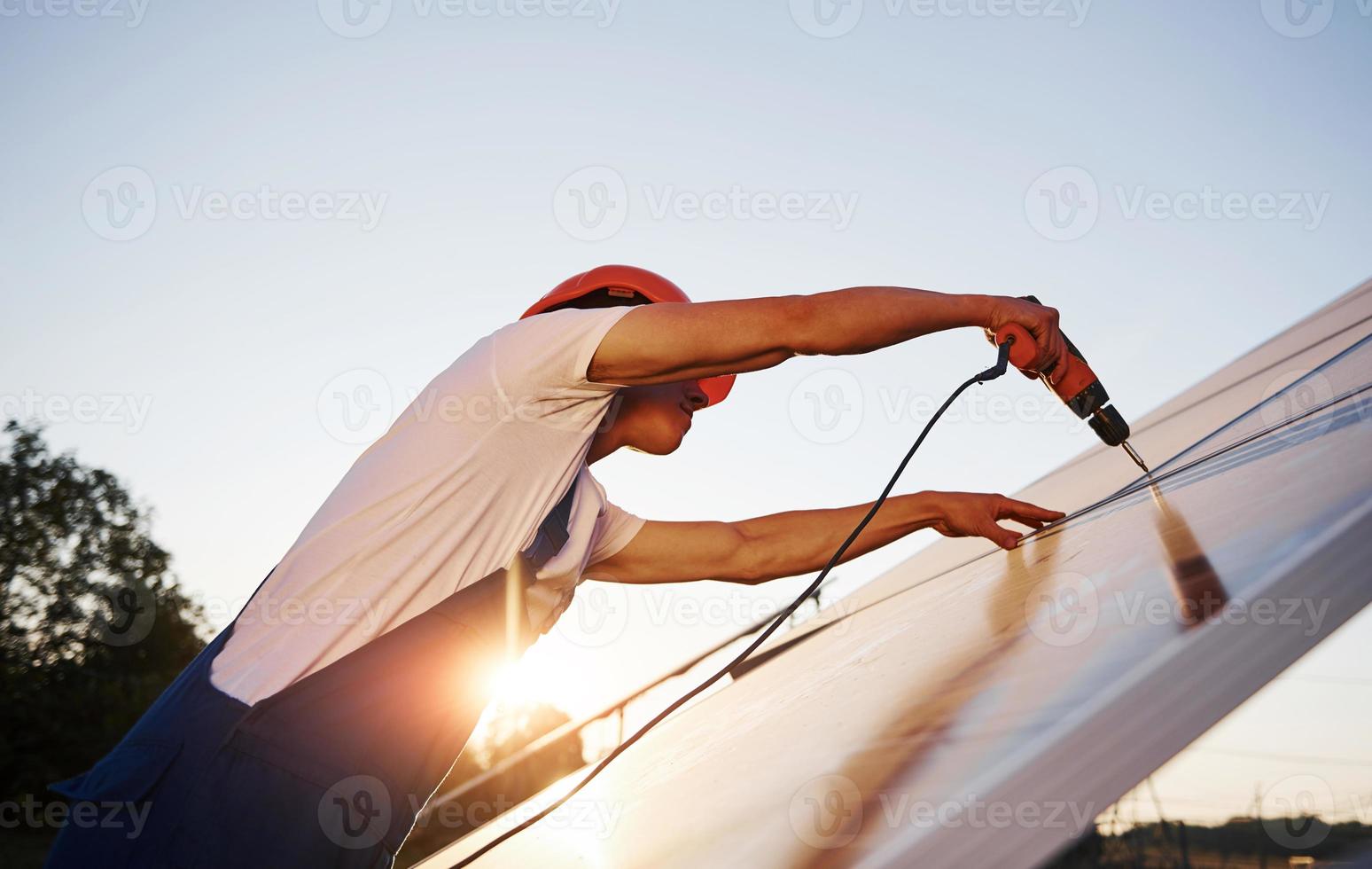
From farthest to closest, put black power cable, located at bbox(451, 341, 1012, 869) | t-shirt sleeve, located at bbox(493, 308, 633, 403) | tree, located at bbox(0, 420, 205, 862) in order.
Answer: tree, located at bbox(0, 420, 205, 862) → black power cable, located at bbox(451, 341, 1012, 869) → t-shirt sleeve, located at bbox(493, 308, 633, 403)

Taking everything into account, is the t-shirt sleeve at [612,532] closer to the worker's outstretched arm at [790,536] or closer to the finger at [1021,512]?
the worker's outstretched arm at [790,536]

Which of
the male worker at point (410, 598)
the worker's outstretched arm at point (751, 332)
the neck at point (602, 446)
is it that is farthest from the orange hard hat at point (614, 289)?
the worker's outstretched arm at point (751, 332)

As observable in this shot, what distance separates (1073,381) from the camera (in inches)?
83.1

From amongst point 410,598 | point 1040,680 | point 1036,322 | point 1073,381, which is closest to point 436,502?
point 410,598

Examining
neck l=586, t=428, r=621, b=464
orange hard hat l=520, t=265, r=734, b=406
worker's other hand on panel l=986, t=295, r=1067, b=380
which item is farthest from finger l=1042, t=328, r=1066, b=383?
neck l=586, t=428, r=621, b=464

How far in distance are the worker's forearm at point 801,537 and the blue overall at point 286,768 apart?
119 centimetres

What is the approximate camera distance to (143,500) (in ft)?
86.3

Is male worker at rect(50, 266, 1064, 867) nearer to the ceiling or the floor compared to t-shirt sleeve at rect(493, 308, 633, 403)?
nearer to the floor

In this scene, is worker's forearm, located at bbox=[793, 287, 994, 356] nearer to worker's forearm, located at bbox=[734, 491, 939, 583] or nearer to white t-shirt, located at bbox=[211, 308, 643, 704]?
white t-shirt, located at bbox=[211, 308, 643, 704]

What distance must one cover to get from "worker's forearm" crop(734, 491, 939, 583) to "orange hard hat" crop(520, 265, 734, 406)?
0.58 metres

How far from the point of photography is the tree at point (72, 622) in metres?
22.7

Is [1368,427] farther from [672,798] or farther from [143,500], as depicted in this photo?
[143,500]

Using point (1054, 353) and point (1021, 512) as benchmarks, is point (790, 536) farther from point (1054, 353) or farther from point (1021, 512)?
point (1054, 353)

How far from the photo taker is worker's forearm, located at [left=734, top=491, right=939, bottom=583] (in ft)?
7.81
